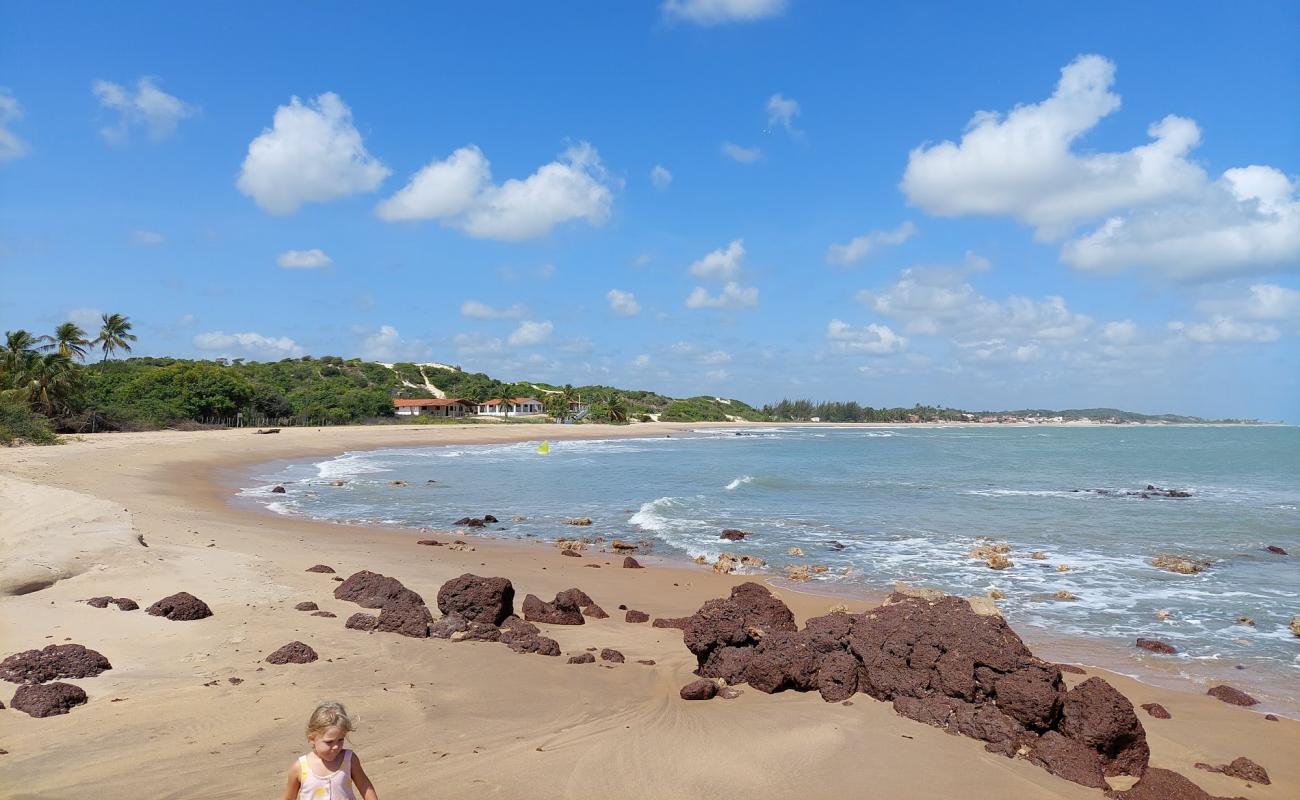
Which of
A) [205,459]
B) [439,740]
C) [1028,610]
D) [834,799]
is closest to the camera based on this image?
[834,799]

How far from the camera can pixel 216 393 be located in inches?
2559

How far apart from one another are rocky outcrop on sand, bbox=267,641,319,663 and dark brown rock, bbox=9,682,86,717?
5.17 feet

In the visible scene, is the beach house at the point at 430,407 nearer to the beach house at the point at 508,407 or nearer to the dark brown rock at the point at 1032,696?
the beach house at the point at 508,407

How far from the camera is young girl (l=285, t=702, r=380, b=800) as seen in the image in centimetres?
368

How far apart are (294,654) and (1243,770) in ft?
28.5

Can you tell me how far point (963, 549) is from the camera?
1764 cm

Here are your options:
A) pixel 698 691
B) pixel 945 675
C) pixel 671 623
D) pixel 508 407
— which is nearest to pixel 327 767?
pixel 698 691

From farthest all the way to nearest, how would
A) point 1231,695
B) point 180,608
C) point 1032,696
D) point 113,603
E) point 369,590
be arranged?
point 369,590 → point 113,603 → point 180,608 → point 1231,695 → point 1032,696

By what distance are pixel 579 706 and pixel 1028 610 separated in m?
8.64

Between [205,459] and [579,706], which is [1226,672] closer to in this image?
[579,706]

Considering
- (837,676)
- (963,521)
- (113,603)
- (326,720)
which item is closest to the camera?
(326,720)

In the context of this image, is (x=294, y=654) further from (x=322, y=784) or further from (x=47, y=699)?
(x=322, y=784)

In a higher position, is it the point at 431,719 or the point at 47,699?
the point at 47,699

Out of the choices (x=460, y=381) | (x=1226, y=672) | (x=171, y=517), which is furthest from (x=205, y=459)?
(x=460, y=381)
